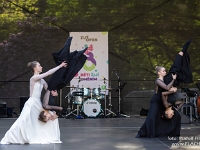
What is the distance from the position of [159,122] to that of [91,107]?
5.90 meters

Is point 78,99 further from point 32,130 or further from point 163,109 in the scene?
point 32,130

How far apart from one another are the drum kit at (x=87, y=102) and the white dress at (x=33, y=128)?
631 cm

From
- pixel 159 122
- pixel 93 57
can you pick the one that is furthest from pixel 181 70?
pixel 93 57

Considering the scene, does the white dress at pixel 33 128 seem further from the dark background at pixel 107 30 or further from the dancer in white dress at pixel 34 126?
the dark background at pixel 107 30

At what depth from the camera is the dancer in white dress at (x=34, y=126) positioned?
8.50m

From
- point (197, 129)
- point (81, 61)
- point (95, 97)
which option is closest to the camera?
point (81, 61)

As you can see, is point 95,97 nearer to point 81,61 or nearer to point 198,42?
point 198,42


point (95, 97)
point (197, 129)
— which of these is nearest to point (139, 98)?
point (95, 97)

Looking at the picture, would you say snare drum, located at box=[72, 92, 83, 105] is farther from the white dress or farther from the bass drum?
the white dress

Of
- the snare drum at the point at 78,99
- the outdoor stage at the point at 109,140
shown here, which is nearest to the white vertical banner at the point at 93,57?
the snare drum at the point at 78,99

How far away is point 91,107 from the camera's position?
15289 millimetres

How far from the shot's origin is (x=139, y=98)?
1648 cm

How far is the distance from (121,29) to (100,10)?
961 mm

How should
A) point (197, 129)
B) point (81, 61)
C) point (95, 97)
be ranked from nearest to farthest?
point (81, 61)
point (197, 129)
point (95, 97)
